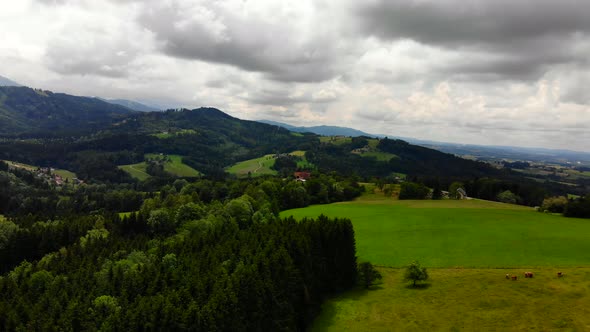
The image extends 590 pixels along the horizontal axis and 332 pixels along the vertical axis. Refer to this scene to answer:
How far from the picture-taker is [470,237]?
77500mm

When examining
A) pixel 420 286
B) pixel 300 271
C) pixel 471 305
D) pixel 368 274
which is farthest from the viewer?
pixel 368 274

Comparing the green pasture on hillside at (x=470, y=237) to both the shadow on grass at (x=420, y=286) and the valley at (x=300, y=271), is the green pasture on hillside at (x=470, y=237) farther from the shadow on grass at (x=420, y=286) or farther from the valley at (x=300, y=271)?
the shadow on grass at (x=420, y=286)

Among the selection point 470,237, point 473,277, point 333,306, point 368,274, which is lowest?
point 333,306

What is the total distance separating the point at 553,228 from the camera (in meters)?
79.6

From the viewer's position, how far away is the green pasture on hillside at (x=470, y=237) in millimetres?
62906

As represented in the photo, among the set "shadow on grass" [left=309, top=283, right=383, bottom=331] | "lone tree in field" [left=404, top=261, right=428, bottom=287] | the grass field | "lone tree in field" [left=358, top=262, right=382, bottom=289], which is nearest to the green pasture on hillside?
the grass field

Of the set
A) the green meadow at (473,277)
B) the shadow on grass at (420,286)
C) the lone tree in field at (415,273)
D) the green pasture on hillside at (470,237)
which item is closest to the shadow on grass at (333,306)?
the green meadow at (473,277)

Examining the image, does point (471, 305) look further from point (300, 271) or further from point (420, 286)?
point (300, 271)

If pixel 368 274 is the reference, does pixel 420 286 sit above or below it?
above

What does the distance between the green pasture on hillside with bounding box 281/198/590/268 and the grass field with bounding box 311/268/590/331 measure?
682cm

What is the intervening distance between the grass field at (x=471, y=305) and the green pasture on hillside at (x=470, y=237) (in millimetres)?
6821

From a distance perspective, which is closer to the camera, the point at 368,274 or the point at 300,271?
the point at 300,271

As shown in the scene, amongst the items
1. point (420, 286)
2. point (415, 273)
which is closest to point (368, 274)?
point (415, 273)

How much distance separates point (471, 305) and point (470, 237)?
117 ft
